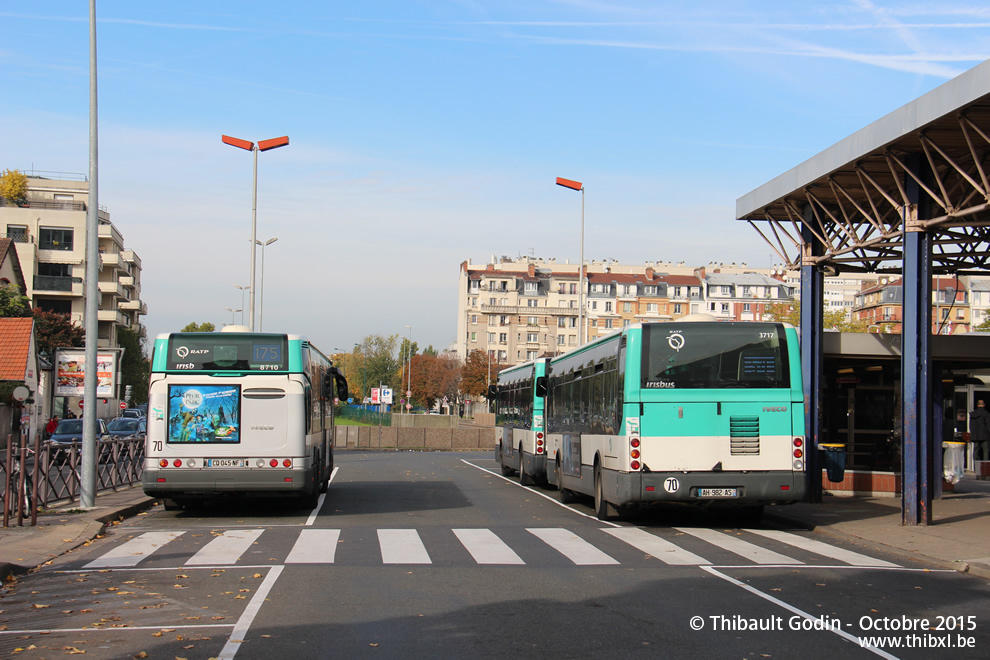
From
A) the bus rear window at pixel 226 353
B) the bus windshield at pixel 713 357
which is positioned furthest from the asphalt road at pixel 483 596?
the bus rear window at pixel 226 353

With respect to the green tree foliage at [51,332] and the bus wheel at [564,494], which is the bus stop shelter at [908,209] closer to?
the bus wheel at [564,494]

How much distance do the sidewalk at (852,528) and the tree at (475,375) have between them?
3423 inches

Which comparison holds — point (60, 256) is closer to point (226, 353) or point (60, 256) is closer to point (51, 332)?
point (51, 332)

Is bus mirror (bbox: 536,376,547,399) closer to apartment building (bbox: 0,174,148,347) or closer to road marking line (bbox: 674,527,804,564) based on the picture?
road marking line (bbox: 674,527,804,564)

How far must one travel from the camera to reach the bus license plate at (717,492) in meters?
15.0

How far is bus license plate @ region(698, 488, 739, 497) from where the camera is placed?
14992 mm

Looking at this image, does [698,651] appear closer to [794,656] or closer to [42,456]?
[794,656]

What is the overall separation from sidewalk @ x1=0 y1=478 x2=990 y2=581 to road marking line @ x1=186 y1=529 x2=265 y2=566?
166 centimetres

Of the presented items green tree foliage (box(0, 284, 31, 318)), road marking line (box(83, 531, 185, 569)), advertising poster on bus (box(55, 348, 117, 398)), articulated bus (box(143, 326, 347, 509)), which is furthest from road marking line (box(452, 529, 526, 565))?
green tree foliage (box(0, 284, 31, 318))

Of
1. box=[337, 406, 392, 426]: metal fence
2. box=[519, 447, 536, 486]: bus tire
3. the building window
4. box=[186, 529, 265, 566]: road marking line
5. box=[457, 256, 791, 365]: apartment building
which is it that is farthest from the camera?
box=[457, 256, 791, 365]: apartment building

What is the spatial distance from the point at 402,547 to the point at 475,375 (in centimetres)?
9653

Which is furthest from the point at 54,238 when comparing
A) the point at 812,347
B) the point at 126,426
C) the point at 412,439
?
the point at 812,347

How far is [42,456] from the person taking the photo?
55.1ft

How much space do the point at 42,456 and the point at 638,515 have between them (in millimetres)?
9985
